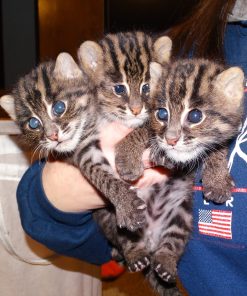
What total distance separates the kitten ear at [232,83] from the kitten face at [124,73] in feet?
0.98

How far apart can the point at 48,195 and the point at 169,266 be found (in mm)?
477

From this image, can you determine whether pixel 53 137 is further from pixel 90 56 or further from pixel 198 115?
pixel 198 115

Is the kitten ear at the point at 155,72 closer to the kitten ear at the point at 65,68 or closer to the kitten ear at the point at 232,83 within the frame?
the kitten ear at the point at 232,83

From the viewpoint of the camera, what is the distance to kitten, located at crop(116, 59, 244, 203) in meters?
1.28

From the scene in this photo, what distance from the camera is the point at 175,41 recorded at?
1660 millimetres

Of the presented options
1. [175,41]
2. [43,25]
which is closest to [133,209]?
[175,41]

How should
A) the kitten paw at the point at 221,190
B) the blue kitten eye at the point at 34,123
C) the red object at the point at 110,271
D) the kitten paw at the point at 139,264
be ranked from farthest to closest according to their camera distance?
the red object at the point at 110,271 < the blue kitten eye at the point at 34,123 < the kitten paw at the point at 139,264 < the kitten paw at the point at 221,190

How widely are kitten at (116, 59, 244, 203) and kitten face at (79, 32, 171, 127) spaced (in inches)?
3.8

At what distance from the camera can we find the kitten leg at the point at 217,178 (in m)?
1.36

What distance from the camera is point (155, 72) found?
4.58ft

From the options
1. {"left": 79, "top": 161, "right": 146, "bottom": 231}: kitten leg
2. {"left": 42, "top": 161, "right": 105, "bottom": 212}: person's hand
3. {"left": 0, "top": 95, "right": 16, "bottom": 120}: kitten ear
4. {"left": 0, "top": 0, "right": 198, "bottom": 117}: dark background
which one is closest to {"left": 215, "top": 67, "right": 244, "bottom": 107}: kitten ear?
{"left": 79, "top": 161, "right": 146, "bottom": 231}: kitten leg

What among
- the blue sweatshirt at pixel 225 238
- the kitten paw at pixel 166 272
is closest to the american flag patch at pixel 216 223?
the blue sweatshirt at pixel 225 238

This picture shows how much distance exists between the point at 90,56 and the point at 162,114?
0.44 m

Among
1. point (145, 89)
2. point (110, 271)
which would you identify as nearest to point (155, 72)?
Result: point (145, 89)
